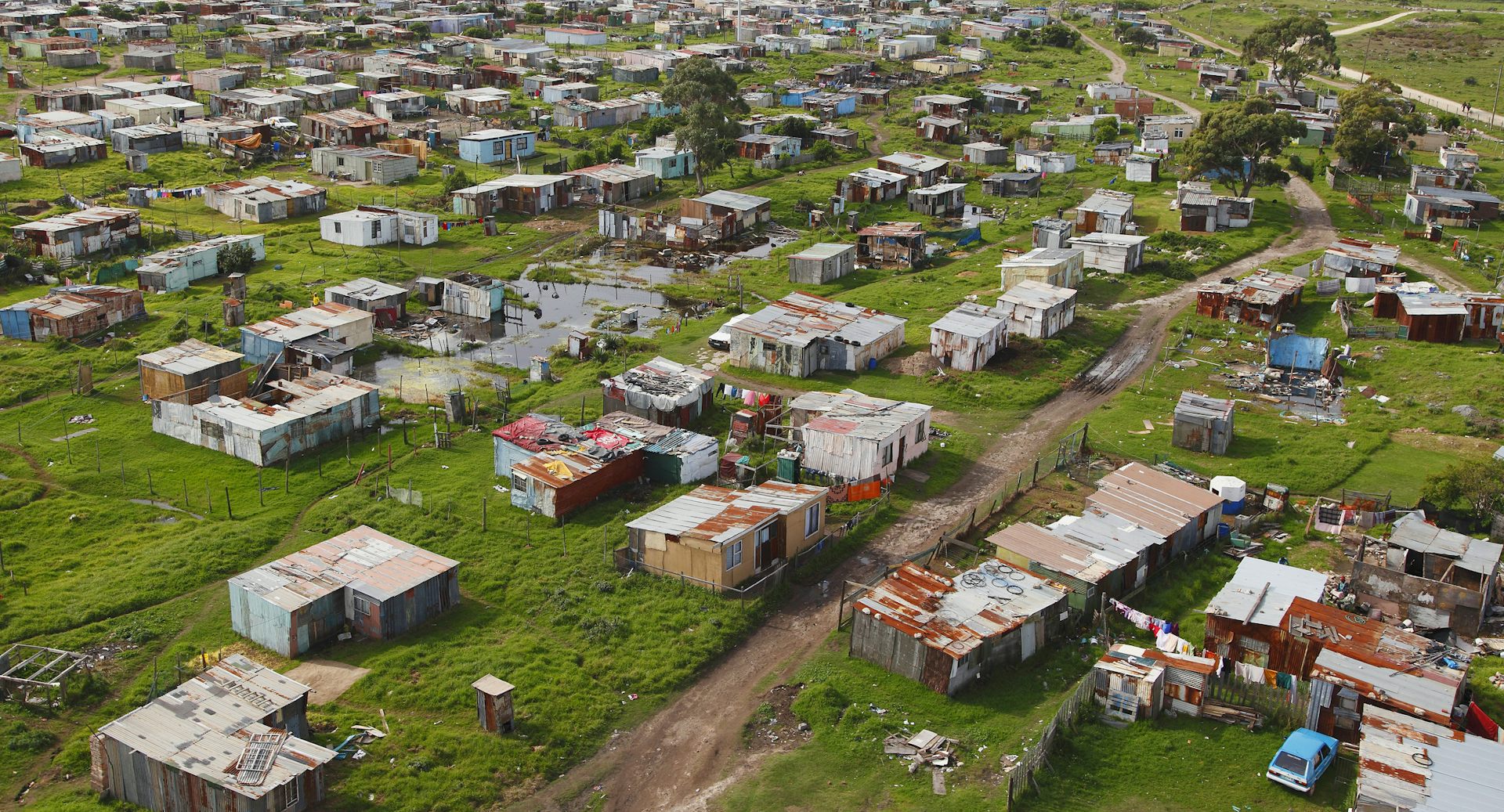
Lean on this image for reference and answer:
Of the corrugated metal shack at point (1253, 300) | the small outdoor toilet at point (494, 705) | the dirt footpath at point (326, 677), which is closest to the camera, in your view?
the small outdoor toilet at point (494, 705)

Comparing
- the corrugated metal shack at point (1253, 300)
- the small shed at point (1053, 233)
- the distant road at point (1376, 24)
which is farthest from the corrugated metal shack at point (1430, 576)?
the distant road at point (1376, 24)

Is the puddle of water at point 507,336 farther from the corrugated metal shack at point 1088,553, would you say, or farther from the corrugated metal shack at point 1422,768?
the corrugated metal shack at point 1422,768

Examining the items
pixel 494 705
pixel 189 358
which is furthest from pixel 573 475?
pixel 189 358

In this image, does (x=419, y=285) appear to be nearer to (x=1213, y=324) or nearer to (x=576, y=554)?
(x=576, y=554)

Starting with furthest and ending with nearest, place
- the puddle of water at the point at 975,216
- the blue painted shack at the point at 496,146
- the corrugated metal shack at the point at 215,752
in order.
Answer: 1. the blue painted shack at the point at 496,146
2. the puddle of water at the point at 975,216
3. the corrugated metal shack at the point at 215,752

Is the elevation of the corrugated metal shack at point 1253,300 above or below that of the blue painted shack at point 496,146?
below

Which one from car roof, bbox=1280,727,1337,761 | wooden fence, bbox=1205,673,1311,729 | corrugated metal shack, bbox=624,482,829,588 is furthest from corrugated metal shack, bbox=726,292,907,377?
car roof, bbox=1280,727,1337,761

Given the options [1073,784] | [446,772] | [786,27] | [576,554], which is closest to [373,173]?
[576,554]
